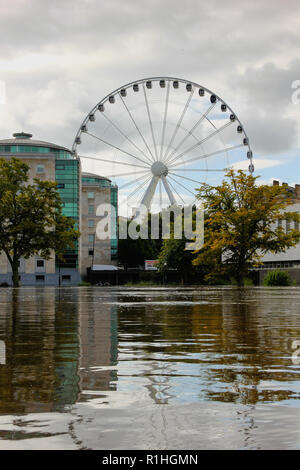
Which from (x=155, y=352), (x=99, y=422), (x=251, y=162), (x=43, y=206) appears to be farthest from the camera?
(x=251, y=162)

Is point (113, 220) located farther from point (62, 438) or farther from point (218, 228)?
point (62, 438)

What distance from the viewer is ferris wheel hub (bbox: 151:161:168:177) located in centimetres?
7238

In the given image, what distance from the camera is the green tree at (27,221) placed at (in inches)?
2408

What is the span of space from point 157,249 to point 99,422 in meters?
125

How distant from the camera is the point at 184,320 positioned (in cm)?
1179

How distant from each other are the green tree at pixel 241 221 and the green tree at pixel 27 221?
15.1 meters

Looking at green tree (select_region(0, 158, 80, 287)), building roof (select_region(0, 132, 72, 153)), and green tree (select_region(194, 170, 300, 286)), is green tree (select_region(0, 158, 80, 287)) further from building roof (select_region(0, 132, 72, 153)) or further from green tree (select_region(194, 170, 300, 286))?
building roof (select_region(0, 132, 72, 153))

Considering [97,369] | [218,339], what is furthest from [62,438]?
[218,339]
